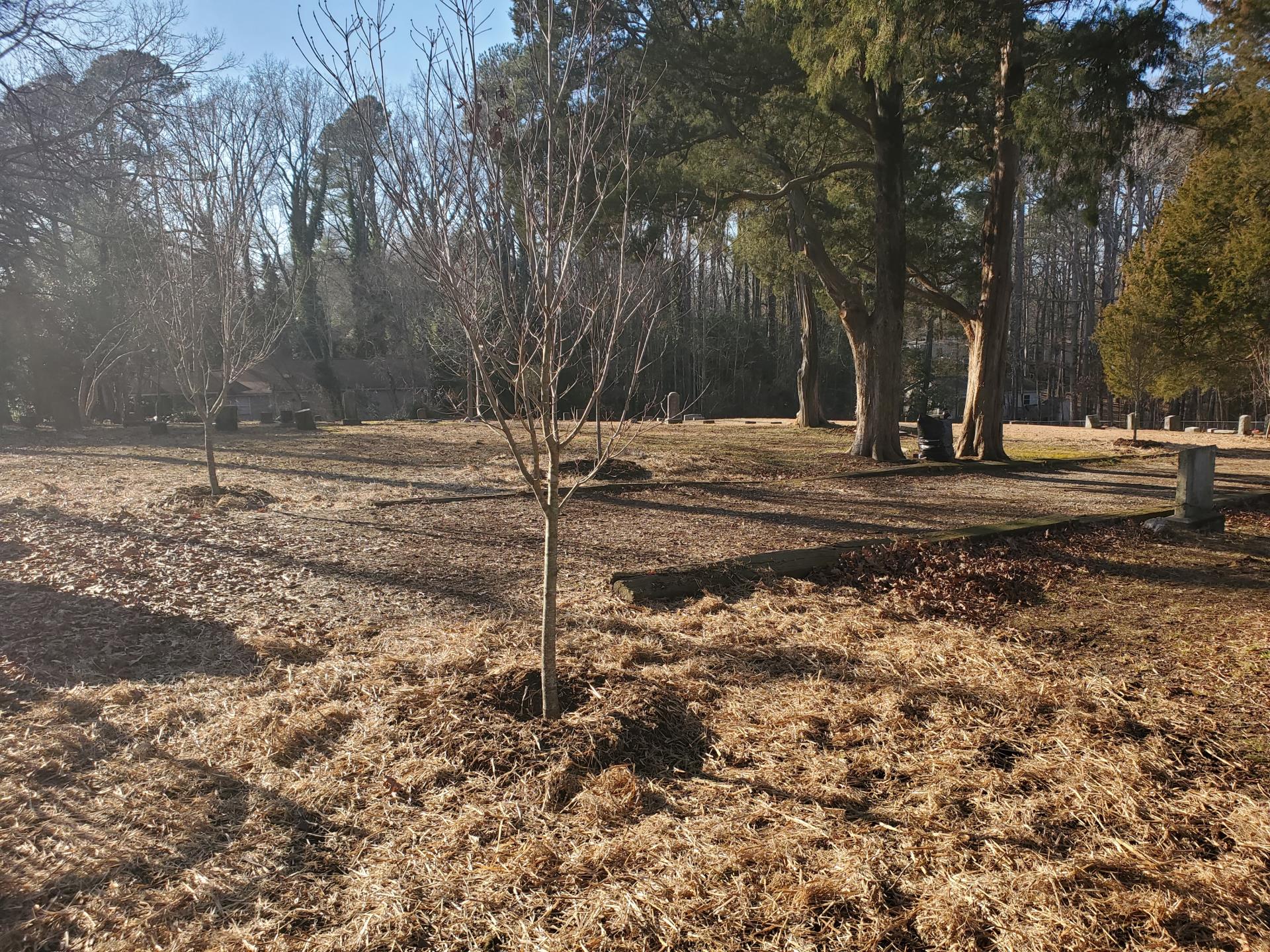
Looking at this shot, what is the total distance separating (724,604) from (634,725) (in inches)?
80.2

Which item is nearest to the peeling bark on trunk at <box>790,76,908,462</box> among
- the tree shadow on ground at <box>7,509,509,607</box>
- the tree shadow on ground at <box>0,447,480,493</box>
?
the tree shadow on ground at <box>0,447,480,493</box>

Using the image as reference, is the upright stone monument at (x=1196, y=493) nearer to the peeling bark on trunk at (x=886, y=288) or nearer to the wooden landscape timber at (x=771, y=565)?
the wooden landscape timber at (x=771, y=565)

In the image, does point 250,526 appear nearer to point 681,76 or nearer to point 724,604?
point 724,604

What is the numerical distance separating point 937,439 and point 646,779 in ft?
40.1

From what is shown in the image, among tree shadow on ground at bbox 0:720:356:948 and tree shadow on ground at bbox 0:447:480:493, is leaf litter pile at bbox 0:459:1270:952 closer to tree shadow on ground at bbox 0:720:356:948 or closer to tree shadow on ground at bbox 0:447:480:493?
tree shadow on ground at bbox 0:720:356:948

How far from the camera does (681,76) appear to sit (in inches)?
474

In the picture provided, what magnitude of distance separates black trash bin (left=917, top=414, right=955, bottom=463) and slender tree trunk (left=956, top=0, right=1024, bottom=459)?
711mm

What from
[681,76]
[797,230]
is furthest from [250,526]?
[797,230]

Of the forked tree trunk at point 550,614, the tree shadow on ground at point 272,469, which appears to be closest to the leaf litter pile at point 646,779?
the forked tree trunk at point 550,614

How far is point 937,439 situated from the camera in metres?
13.7

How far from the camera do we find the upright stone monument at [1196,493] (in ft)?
25.0

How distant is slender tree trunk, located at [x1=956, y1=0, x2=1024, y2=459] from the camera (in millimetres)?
11883

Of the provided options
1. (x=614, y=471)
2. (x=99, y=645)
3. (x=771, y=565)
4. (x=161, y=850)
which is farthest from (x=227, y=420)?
(x=161, y=850)

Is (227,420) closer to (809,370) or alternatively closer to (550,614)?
(809,370)
